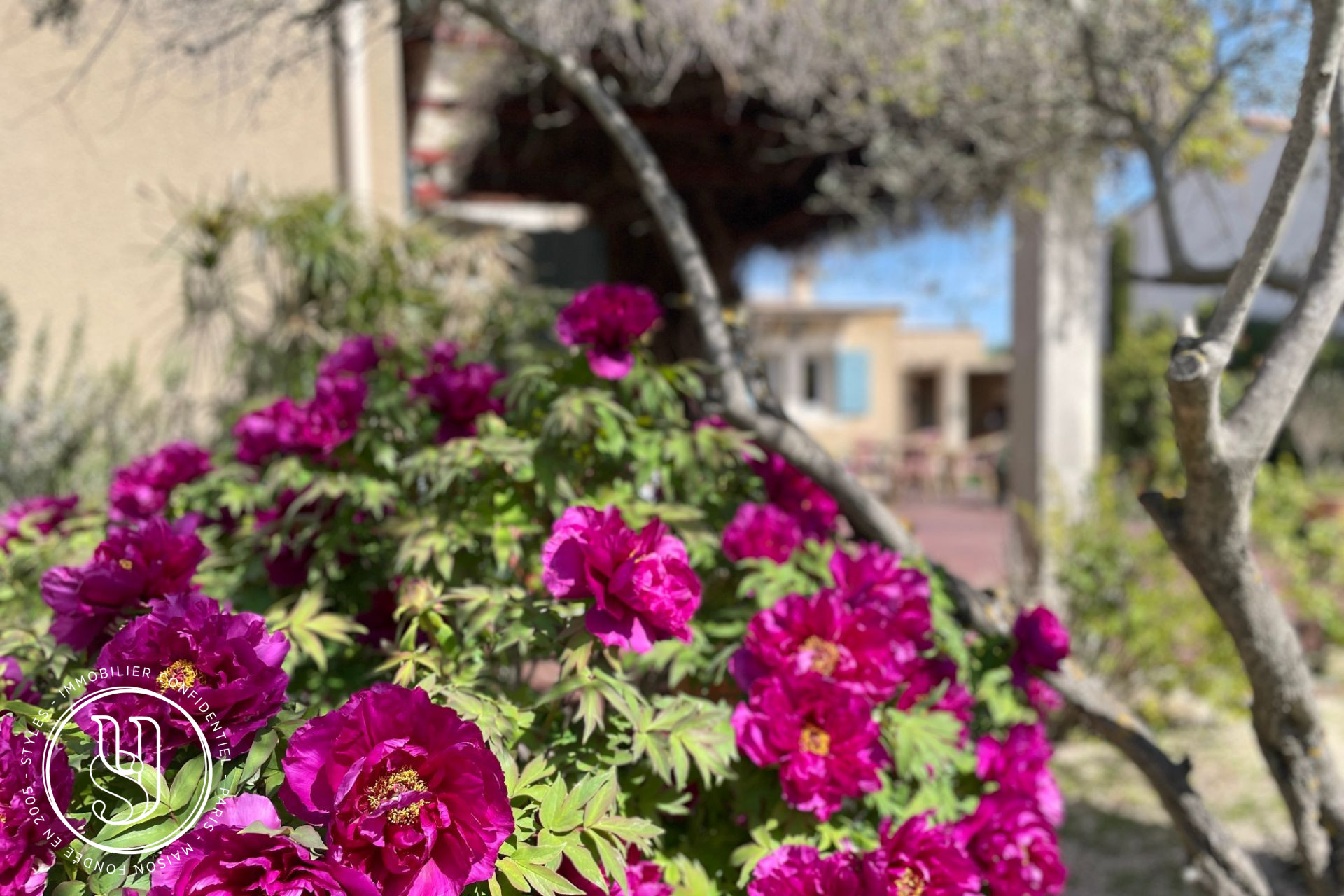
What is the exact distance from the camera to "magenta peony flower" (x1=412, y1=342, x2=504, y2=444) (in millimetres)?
1958

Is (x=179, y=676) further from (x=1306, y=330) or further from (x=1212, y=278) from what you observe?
(x=1212, y=278)

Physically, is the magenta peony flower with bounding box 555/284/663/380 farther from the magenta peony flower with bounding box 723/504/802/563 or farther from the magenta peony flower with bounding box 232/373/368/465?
the magenta peony flower with bounding box 232/373/368/465

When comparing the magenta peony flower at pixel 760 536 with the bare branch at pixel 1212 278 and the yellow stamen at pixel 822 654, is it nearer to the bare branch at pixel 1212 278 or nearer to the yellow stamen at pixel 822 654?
the yellow stamen at pixel 822 654

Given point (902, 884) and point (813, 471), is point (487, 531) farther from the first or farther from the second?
point (902, 884)

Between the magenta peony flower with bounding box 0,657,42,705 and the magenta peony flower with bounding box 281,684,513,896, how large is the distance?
63 cm

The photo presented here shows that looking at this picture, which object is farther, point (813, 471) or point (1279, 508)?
point (1279, 508)

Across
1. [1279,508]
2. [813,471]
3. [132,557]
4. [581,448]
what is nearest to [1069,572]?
[1279,508]

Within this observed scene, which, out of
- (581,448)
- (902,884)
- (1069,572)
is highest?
(581,448)

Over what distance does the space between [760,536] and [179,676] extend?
3.46 feet

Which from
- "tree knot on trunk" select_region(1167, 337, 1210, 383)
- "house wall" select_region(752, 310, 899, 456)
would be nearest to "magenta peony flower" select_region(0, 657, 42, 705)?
"tree knot on trunk" select_region(1167, 337, 1210, 383)

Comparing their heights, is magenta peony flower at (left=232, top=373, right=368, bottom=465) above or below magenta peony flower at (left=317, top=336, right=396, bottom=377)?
below

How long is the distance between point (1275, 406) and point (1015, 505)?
10.8 ft

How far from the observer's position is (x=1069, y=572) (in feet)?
13.8

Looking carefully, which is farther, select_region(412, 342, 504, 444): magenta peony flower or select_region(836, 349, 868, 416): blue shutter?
select_region(836, 349, 868, 416): blue shutter
